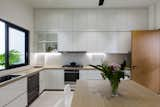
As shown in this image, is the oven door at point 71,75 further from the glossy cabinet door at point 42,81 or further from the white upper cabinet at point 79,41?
the white upper cabinet at point 79,41

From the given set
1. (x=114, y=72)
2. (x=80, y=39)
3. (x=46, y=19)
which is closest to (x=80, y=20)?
(x=80, y=39)

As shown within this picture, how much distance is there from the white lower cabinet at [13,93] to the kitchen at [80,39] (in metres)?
1.34

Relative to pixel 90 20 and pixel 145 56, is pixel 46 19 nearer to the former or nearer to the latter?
pixel 90 20

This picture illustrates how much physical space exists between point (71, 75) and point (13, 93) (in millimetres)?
2909

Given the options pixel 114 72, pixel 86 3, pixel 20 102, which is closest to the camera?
pixel 114 72

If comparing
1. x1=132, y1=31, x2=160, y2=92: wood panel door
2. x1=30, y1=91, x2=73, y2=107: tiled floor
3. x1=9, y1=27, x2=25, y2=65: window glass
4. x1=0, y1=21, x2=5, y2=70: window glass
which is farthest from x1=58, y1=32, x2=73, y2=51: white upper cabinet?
x1=0, y1=21, x2=5, y2=70: window glass

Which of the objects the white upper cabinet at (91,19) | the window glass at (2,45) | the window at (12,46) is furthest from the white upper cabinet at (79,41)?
the window glass at (2,45)

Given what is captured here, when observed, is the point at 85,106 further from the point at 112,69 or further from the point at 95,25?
the point at 95,25

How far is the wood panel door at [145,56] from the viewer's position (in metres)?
5.87

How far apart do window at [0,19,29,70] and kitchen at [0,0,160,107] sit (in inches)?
1.2

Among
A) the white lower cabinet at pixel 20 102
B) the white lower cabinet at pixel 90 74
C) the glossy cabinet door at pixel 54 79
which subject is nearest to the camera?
the white lower cabinet at pixel 20 102

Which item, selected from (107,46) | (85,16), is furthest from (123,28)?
(85,16)

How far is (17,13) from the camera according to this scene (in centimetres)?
494

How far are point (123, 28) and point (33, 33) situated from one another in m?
2.93
